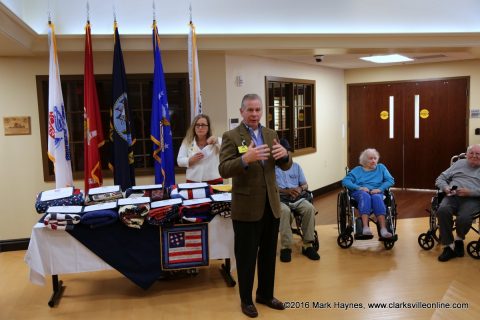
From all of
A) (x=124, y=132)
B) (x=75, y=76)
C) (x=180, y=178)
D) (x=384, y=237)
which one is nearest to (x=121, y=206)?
(x=124, y=132)

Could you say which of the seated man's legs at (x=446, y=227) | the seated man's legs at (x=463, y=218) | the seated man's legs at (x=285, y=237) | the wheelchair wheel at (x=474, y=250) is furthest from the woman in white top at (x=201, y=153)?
the wheelchair wheel at (x=474, y=250)

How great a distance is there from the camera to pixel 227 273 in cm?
346

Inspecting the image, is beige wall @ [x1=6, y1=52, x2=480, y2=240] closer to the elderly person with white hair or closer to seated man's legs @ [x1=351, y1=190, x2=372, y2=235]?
the elderly person with white hair

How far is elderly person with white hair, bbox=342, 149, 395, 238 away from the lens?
13.0 feet

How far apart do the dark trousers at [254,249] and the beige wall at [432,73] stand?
5.20 metres

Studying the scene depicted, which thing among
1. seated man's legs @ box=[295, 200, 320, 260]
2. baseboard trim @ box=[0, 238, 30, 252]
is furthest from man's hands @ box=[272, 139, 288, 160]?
baseboard trim @ box=[0, 238, 30, 252]

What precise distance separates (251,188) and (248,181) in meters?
0.05

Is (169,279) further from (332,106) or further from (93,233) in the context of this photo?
(332,106)

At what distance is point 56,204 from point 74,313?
0.78 m

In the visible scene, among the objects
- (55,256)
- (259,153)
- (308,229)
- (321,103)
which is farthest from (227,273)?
(321,103)

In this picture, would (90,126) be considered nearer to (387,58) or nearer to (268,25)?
(268,25)

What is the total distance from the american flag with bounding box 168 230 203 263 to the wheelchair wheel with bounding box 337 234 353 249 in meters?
1.68

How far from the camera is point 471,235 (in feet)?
15.0

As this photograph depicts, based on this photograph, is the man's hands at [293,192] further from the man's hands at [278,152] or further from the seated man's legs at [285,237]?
the man's hands at [278,152]
